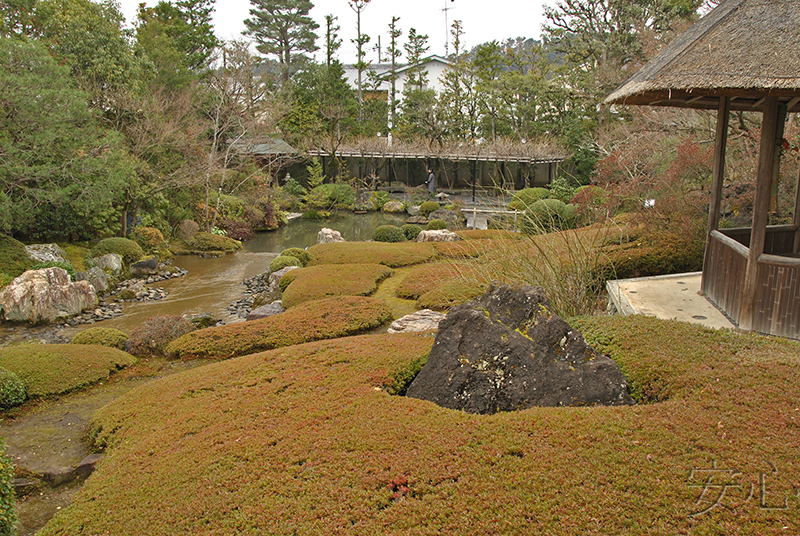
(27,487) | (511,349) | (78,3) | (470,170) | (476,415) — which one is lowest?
(27,487)

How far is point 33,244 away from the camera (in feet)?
45.4

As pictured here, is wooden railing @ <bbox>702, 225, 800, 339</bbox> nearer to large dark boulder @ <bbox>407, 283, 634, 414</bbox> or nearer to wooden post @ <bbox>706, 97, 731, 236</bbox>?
wooden post @ <bbox>706, 97, 731, 236</bbox>

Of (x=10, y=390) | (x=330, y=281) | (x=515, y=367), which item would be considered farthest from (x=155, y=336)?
(x=515, y=367)

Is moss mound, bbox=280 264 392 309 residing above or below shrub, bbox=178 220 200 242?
below

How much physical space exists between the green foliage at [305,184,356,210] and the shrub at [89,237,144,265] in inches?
522

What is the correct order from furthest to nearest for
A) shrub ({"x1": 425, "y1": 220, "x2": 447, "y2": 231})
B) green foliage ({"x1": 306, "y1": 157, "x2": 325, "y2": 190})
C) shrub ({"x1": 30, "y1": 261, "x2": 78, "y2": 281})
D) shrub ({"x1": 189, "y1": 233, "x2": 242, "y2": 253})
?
green foliage ({"x1": 306, "y1": 157, "x2": 325, "y2": 190}) → shrub ({"x1": 425, "y1": 220, "x2": 447, "y2": 231}) → shrub ({"x1": 189, "y1": 233, "x2": 242, "y2": 253}) → shrub ({"x1": 30, "y1": 261, "x2": 78, "y2": 281})

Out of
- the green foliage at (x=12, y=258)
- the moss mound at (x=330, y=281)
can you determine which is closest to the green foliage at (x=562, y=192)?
the moss mound at (x=330, y=281)

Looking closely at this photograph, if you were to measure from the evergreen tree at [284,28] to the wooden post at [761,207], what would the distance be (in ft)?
133

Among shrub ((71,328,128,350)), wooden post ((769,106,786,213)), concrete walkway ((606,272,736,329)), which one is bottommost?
shrub ((71,328,128,350))

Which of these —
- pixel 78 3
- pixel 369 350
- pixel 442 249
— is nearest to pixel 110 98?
pixel 78 3

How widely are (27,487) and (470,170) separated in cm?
2939

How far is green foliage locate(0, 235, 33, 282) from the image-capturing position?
1208 centimetres

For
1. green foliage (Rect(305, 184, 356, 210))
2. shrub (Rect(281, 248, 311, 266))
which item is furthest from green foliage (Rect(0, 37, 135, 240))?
green foliage (Rect(305, 184, 356, 210))

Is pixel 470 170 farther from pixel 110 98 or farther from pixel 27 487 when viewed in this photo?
pixel 27 487
